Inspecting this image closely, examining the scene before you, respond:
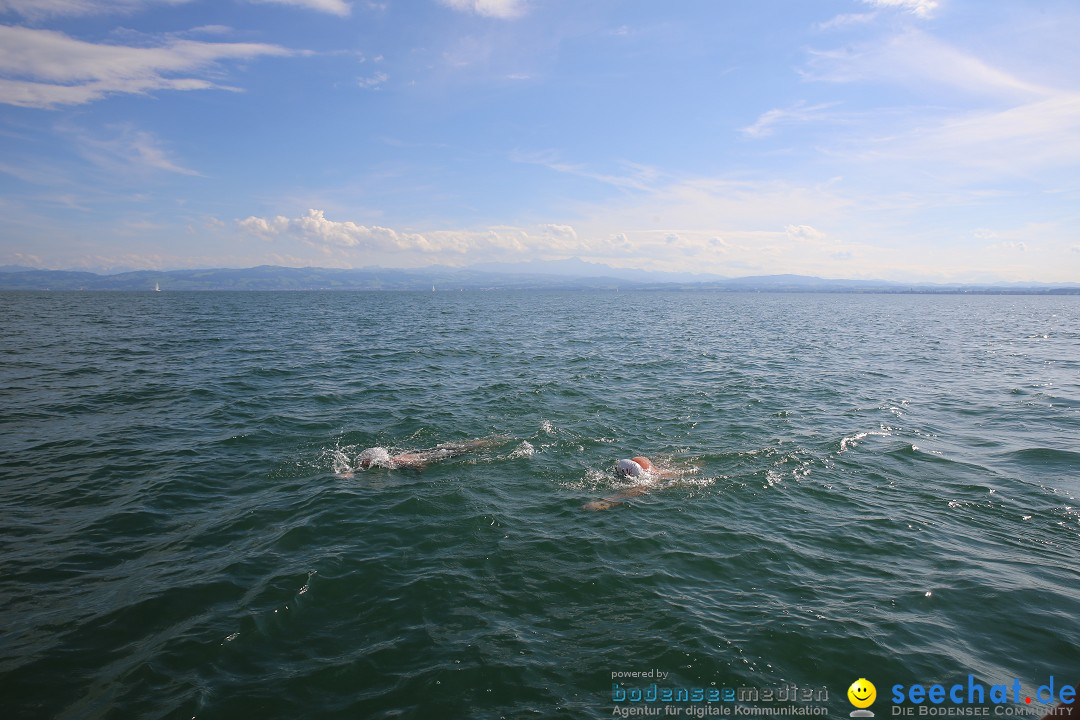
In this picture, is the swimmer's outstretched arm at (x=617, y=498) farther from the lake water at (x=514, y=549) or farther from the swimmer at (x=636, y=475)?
the lake water at (x=514, y=549)

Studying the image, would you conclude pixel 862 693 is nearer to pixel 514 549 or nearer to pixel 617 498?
pixel 514 549

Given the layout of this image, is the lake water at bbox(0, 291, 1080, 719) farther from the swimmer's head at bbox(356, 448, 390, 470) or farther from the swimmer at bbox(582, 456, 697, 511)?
the swimmer's head at bbox(356, 448, 390, 470)

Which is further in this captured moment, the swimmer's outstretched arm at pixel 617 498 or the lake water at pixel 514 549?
the swimmer's outstretched arm at pixel 617 498

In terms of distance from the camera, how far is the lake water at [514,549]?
7676 millimetres

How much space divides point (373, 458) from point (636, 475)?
27.9 feet

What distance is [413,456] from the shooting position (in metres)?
16.8

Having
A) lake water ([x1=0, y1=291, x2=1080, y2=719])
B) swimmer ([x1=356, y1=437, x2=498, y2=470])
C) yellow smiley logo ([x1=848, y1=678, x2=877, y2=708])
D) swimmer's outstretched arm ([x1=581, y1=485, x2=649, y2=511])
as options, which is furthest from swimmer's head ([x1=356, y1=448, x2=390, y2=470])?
yellow smiley logo ([x1=848, y1=678, x2=877, y2=708])

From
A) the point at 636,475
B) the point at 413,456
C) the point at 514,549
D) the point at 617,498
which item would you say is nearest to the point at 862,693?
the point at 514,549

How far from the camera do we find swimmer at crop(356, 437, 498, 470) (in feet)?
52.9

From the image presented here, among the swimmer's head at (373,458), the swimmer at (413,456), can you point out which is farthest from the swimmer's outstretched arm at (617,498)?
Result: the swimmer's head at (373,458)

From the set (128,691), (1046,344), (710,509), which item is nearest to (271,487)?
(128,691)

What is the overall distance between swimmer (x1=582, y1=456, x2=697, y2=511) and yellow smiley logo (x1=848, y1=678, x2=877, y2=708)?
21.6 feet

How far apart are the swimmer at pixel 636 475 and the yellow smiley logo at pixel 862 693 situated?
6595 mm

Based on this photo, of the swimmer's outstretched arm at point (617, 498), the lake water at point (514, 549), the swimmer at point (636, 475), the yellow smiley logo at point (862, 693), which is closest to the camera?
the yellow smiley logo at point (862, 693)
